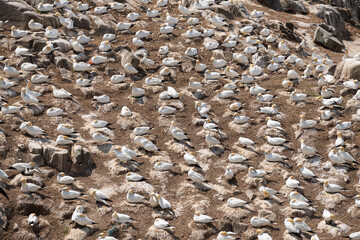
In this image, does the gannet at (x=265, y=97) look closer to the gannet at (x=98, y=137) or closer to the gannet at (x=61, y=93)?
the gannet at (x=98, y=137)

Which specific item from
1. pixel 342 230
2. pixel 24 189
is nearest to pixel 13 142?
pixel 24 189

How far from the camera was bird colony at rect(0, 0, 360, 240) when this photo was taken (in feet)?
63.4

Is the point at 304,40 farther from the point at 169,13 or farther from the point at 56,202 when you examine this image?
the point at 56,202

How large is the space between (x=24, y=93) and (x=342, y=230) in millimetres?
14228

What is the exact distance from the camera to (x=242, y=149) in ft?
76.4

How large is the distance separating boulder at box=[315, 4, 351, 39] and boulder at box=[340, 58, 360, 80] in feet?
45.3

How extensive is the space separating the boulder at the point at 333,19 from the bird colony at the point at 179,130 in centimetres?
816

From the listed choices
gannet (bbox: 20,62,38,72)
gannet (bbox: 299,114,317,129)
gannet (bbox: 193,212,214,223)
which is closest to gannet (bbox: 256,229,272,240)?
gannet (bbox: 193,212,214,223)

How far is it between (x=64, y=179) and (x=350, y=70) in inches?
609

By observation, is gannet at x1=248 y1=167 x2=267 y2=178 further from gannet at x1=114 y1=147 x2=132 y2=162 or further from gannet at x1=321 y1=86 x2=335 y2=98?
gannet at x1=321 y1=86 x2=335 y2=98

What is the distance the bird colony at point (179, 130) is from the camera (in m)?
19.3

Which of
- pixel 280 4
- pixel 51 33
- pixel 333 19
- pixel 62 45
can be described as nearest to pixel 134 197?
pixel 62 45

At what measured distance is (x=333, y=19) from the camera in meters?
42.3

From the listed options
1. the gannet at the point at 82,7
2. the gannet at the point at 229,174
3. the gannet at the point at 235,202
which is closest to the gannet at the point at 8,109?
the gannet at the point at 229,174
